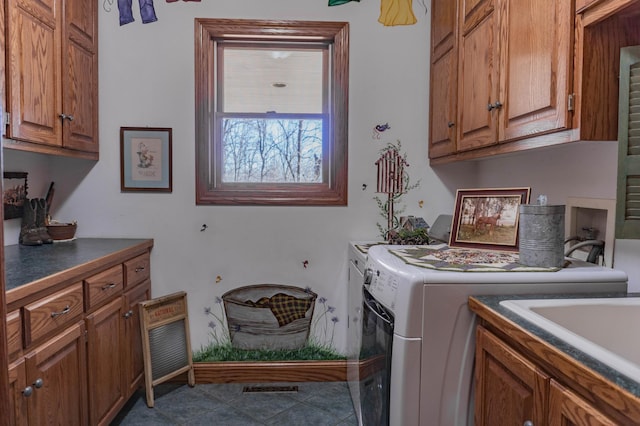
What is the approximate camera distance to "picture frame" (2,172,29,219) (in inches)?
84.2

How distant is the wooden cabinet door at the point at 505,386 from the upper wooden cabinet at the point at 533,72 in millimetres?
682

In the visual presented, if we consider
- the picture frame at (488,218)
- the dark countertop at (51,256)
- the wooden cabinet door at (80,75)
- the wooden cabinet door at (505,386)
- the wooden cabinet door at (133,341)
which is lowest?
the wooden cabinet door at (133,341)

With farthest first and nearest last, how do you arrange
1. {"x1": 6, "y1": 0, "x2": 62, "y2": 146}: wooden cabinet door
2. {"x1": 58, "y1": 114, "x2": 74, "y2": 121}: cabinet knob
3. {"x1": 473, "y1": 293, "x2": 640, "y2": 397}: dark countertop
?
{"x1": 58, "y1": 114, "x2": 74, "y2": 121}: cabinet knob, {"x1": 6, "y1": 0, "x2": 62, "y2": 146}: wooden cabinet door, {"x1": 473, "y1": 293, "x2": 640, "y2": 397}: dark countertop

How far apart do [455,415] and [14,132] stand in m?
1.98

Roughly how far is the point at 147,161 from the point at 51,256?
83 cm

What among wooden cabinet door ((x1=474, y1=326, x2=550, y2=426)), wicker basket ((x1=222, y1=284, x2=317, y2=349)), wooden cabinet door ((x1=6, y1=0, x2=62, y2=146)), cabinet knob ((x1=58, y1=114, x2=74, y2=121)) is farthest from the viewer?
wicker basket ((x1=222, y1=284, x2=317, y2=349))

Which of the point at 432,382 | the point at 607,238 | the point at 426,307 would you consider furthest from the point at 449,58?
the point at 432,382

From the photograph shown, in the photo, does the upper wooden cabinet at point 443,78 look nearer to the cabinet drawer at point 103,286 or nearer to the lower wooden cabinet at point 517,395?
the lower wooden cabinet at point 517,395

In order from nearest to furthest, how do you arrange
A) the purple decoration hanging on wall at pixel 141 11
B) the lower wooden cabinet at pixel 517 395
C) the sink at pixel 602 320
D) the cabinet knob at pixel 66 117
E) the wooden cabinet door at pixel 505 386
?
the lower wooden cabinet at pixel 517 395
the wooden cabinet door at pixel 505 386
the sink at pixel 602 320
the cabinet knob at pixel 66 117
the purple decoration hanging on wall at pixel 141 11

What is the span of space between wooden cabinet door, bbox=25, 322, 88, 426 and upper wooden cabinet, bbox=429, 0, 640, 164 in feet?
6.02

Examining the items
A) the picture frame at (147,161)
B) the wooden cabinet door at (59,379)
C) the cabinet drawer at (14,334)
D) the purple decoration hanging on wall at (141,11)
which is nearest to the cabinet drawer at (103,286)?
the wooden cabinet door at (59,379)

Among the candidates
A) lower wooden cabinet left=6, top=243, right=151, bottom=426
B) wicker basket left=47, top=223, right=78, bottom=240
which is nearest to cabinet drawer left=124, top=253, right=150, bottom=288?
lower wooden cabinet left=6, top=243, right=151, bottom=426

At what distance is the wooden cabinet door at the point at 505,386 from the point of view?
0.99 metres

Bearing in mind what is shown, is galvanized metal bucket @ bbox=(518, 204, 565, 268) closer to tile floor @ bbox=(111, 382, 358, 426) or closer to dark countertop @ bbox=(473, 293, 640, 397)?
dark countertop @ bbox=(473, 293, 640, 397)
